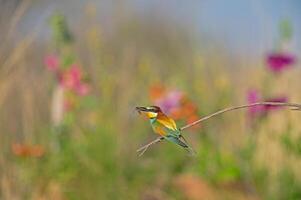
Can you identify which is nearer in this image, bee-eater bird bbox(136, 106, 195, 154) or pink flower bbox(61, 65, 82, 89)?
bee-eater bird bbox(136, 106, 195, 154)

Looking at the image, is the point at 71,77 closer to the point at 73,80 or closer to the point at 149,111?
the point at 73,80

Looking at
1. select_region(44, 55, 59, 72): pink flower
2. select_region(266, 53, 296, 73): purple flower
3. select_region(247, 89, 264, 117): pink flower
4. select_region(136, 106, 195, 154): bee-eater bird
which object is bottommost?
select_region(136, 106, 195, 154): bee-eater bird

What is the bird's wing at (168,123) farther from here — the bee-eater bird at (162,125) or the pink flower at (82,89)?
the pink flower at (82,89)

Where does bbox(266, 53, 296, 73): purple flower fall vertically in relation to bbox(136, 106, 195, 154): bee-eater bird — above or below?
above

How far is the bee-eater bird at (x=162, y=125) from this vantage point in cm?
100

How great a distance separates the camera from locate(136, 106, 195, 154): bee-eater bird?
1003mm

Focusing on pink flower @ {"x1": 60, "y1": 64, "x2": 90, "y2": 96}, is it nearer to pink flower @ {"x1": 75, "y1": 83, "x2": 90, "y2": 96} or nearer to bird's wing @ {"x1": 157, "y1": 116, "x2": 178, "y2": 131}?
pink flower @ {"x1": 75, "y1": 83, "x2": 90, "y2": 96}

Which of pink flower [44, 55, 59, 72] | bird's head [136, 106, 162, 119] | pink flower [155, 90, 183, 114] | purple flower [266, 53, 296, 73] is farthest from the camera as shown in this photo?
pink flower [44, 55, 59, 72]

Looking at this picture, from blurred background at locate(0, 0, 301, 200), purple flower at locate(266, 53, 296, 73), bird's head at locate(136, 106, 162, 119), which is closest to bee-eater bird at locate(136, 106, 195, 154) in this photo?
bird's head at locate(136, 106, 162, 119)

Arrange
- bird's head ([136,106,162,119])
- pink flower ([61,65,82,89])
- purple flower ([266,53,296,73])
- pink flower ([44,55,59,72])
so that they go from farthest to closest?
pink flower ([44,55,59,72]) → pink flower ([61,65,82,89]) → purple flower ([266,53,296,73]) → bird's head ([136,106,162,119])

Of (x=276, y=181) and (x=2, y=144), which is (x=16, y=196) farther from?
(x=276, y=181)

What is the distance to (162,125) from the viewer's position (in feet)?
3.36

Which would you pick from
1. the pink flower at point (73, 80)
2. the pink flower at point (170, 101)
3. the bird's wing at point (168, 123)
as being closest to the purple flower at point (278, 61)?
the pink flower at point (170, 101)

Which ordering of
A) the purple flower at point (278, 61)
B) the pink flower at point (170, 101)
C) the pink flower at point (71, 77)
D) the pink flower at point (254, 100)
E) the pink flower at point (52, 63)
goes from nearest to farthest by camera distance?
the pink flower at point (254, 100), the pink flower at point (170, 101), the purple flower at point (278, 61), the pink flower at point (71, 77), the pink flower at point (52, 63)
